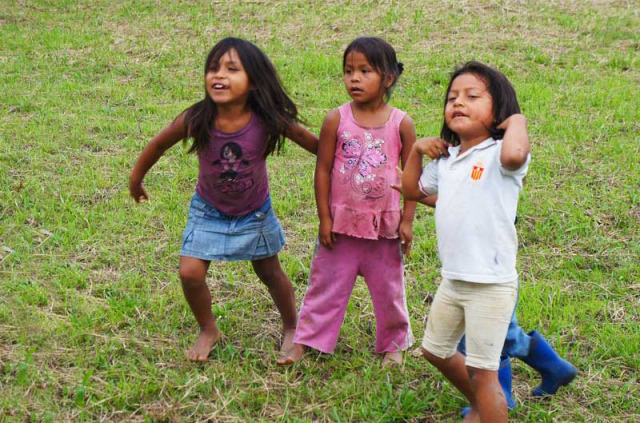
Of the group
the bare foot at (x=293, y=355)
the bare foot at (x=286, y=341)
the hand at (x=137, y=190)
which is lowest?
the bare foot at (x=286, y=341)

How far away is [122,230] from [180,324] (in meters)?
1.32

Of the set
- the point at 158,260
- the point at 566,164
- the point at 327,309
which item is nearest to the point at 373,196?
the point at 327,309

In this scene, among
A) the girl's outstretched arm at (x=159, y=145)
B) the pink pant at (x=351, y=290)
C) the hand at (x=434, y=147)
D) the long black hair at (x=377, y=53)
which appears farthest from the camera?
the pink pant at (x=351, y=290)

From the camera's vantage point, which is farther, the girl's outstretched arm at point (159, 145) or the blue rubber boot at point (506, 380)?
the girl's outstretched arm at point (159, 145)

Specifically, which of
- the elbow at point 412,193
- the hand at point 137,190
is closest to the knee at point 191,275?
the hand at point 137,190

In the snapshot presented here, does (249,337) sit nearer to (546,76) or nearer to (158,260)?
(158,260)

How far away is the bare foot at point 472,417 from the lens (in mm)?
3297

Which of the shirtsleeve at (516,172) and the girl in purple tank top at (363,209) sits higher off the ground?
the shirtsleeve at (516,172)

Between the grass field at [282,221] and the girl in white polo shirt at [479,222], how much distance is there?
549 millimetres

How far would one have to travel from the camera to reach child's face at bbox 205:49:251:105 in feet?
11.7

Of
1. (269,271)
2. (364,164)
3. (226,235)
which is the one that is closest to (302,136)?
(364,164)

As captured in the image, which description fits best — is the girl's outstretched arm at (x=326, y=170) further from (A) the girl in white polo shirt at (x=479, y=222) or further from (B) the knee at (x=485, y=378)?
(B) the knee at (x=485, y=378)

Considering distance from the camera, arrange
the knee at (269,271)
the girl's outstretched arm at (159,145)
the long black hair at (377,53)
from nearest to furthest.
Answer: the long black hair at (377,53)
the girl's outstretched arm at (159,145)
the knee at (269,271)

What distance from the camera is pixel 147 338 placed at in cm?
398
